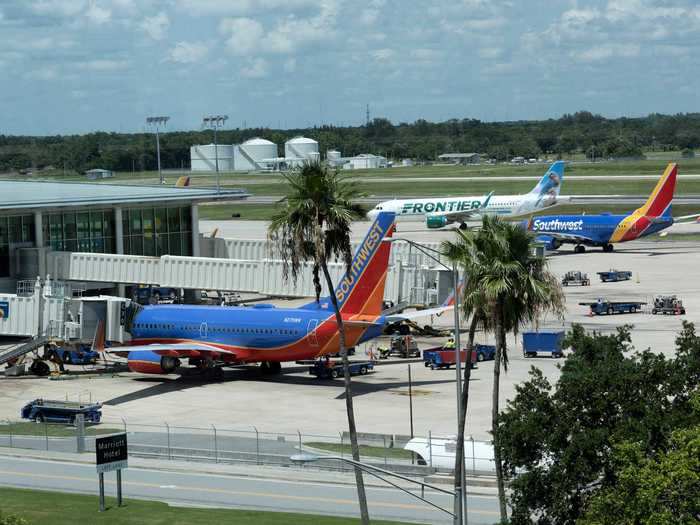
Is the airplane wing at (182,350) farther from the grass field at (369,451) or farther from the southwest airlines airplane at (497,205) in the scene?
the southwest airlines airplane at (497,205)

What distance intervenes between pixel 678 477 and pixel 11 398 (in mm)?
48679

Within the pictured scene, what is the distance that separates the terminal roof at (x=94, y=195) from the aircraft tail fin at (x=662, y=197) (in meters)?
48.9

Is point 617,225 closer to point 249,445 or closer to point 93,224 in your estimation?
point 93,224

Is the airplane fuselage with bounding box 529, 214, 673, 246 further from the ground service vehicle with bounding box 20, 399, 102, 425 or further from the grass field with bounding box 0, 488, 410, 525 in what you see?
the grass field with bounding box 0, 488, 410, 525

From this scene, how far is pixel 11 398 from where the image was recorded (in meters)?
72.0

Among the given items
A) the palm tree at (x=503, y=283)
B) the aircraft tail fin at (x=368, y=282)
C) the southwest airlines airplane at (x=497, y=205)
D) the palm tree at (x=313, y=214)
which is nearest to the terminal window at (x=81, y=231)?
the aircraft tail fin at (x=368, y=282)

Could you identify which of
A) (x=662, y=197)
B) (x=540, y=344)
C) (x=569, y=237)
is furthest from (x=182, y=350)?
(x=662, y=197)

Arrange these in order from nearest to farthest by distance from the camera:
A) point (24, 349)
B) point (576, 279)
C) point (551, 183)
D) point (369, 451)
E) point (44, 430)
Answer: point (369, 451)
point (44, 430)
point (24, 349)
point (576, 279)
point (551, 183)

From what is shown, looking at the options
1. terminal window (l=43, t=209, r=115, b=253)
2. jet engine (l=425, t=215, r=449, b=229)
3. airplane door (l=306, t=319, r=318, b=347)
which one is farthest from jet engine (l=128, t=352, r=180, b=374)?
jet engine (l=425, t=215, r=449, b=229)

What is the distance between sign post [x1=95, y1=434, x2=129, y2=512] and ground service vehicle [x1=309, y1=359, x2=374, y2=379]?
25374 millimetres

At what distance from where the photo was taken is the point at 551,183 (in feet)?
547

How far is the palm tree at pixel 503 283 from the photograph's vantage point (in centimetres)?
3859

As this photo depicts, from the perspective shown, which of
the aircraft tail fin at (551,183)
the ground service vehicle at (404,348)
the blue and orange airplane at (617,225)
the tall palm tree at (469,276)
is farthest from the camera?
the aircraft tail fin at (551,183)

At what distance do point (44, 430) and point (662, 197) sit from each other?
9328 cm
